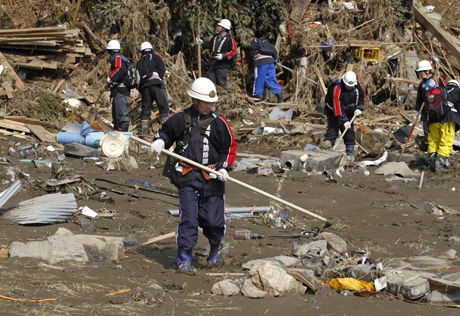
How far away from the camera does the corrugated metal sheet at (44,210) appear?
5621mm

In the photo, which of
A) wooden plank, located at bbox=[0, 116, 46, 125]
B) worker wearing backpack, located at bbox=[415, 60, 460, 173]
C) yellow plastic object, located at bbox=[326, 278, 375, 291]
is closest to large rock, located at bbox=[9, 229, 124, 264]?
yellow plastic object, located at bbox=[326, 278, 375, 291]

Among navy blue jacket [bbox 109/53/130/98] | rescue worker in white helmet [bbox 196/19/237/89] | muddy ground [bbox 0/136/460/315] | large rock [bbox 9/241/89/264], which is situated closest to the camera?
muddy ground [bbox 0/136/460/315]

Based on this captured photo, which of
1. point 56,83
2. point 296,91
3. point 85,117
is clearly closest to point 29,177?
point 85,117

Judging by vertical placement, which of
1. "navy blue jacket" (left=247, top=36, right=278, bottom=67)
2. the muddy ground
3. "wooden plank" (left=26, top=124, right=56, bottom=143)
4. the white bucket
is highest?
"navy blue jacket" (left=247, top=36, right=278, bottom=67)

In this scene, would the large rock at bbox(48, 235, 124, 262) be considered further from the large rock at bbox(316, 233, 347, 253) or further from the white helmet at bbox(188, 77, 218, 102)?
the large rock at bbox(316, 233, 347, 253)

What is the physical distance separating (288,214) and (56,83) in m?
8.65

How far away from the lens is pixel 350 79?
9695 millimetres

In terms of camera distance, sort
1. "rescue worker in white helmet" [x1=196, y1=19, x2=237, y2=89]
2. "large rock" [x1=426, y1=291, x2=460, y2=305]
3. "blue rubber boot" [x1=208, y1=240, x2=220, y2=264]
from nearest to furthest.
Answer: "large rock" [x1=426, y1=291, x2=460, y2=305] → "blue rubber boot" [x1=208, y1=240, x2=220, y2=264] → "rescue worker in white helmet" [x1=196, y1=19, x2=237, y2=89]

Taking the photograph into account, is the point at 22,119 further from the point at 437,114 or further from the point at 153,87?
the point at 437,114

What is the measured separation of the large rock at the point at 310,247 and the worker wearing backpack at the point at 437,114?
5044 mm

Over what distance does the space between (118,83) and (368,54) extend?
8.88 meters

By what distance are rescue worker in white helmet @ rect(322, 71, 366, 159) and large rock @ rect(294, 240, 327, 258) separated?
16.8ft

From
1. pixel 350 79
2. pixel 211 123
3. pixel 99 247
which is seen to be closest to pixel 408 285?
pixel 211 123

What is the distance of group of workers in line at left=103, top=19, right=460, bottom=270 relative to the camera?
4.79 m
